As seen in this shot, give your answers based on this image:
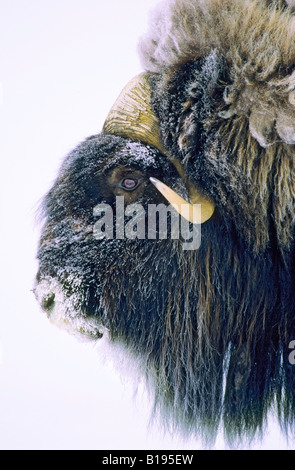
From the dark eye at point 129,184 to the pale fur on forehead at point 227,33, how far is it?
496 mm

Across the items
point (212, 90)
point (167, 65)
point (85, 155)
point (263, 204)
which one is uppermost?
point (167, 65)

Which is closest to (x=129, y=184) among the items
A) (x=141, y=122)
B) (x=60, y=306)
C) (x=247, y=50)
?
(x=141, y=122)

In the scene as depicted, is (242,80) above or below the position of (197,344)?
above

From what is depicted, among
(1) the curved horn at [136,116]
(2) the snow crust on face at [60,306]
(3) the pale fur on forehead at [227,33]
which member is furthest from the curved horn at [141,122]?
(2) the snow crust on face at [60,306]

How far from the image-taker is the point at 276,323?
2451 mm

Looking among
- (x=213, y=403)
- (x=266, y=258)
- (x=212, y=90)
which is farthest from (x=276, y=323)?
(x=212, y=90)

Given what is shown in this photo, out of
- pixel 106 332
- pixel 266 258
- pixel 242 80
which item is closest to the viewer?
pixel 242 80

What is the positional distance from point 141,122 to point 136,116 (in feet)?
0.14

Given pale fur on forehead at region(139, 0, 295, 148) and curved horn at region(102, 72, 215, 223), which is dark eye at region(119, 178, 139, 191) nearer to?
curved horn at region(102, 72, 215, 223)

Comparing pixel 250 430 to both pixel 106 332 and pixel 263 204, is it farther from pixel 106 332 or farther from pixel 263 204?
pixel 263 204

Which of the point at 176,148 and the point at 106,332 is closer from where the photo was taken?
the point at 176,148

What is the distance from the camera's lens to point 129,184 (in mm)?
2400

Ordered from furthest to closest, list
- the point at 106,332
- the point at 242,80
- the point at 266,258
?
the point at 106,332
the point at 266,258
the point at 242,80

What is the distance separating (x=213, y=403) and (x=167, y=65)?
1553mm
